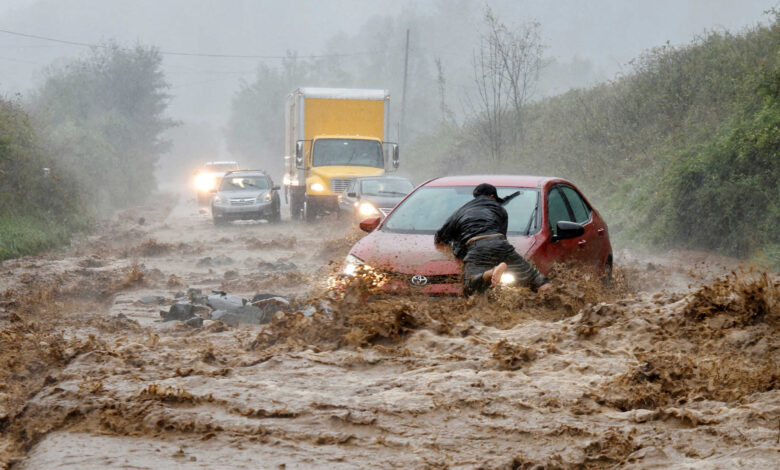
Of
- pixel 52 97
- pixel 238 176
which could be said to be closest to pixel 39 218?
pixel 238 176

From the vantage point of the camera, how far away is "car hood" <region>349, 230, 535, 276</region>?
7.55 metres

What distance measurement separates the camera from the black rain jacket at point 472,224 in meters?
7.57

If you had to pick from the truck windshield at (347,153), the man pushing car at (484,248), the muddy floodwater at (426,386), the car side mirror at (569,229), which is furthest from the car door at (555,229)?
the truck windshield at (347,153)

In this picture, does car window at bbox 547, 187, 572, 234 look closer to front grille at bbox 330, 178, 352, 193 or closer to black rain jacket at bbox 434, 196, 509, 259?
black rain jacket at bbox 434, 196, 509, 259

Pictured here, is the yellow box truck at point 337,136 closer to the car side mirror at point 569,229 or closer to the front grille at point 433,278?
the car side mirror at point 569,229

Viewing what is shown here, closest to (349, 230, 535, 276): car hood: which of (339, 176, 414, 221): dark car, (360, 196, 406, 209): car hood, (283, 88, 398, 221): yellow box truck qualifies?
(339, 176, 414, 221): dark car

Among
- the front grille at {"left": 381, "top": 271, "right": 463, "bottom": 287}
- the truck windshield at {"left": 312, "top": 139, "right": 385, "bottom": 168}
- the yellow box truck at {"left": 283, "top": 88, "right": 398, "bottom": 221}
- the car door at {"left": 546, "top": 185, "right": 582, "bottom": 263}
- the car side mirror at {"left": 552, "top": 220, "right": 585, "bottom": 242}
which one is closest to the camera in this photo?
the front grille at {"left": 381, "top": 271, "right": 463, "bottom": 287}

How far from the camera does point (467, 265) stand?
7.48 meters

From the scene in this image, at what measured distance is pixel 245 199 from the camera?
86.4ft

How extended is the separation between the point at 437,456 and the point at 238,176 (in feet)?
79.4

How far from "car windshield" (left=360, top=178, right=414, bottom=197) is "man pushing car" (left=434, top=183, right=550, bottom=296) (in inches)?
496

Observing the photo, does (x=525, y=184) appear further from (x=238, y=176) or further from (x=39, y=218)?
(x=238, y=176)

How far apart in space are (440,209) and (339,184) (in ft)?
50.8

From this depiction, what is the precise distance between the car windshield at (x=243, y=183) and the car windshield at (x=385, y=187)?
23.8 ft
